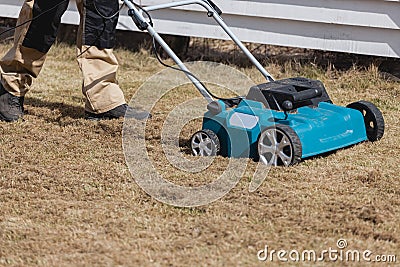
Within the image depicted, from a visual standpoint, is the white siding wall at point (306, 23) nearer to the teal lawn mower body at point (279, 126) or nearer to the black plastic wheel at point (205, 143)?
the teal lawn mower body at point (279, 126)

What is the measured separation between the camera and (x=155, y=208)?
3.00m

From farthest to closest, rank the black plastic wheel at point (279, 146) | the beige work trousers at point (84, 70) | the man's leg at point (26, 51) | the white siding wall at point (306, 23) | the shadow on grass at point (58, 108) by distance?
the white siding wall at point (306, 23) → the shadow on grass at point (58, 108) → the beige work trousers at point (84, 70) → the man's leg at point (26, 51) → the black plastic wheel at point (279, 146)

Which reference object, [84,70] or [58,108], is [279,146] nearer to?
[84,70]

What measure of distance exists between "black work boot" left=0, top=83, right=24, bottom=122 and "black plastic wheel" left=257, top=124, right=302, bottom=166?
1456 mm

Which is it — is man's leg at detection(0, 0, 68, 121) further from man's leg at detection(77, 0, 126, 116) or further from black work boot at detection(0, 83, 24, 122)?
man's leg at detection(77, 0, 126, 116)

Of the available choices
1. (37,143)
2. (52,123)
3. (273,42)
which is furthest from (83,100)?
(273,42)

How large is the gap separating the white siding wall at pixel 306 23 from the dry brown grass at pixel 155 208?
1399 millimetres

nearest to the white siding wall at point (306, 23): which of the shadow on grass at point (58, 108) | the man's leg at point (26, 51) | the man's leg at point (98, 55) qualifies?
the shadow on grass at point (58, 108)

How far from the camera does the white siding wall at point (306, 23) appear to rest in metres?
5.34

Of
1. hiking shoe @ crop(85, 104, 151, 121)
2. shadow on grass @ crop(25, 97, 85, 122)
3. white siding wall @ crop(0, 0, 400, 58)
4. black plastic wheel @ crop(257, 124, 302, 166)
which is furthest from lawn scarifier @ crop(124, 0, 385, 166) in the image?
white siding wall @ crop(0, 0, 400, 58)

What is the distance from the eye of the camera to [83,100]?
15.7ft

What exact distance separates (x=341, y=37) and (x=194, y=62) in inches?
42.4

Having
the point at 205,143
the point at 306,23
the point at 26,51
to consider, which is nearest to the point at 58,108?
the point at 26,51

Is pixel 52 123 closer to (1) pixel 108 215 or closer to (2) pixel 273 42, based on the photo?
(1) pixel 108 215
